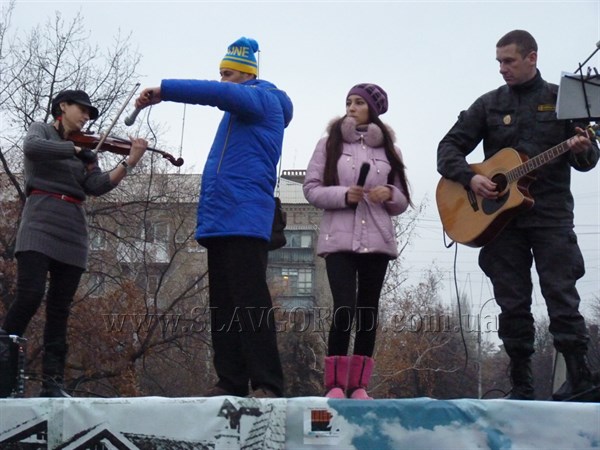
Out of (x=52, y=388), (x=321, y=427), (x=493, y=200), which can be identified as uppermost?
(x=493, y=200)

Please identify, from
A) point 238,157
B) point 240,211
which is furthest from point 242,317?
point 238,157

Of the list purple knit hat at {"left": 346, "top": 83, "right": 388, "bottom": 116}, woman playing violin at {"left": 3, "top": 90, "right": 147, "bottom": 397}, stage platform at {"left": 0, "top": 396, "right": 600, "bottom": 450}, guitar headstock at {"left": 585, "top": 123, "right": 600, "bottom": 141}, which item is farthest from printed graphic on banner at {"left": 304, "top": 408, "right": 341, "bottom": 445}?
purple knit hat at {"left": 346, "top": 83, "right": 388, "bottom": 116}

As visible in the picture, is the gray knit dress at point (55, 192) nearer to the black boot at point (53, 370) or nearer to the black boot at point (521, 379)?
the black boot at point (53, 370)

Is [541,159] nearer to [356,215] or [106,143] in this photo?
[356,215]

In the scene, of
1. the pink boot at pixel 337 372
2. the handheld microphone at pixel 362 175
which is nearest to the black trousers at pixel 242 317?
the pink boot at pixel 337 372

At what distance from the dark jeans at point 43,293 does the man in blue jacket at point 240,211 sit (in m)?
0.84

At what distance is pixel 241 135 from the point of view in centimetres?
452

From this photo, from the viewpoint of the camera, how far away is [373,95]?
5.05 meters


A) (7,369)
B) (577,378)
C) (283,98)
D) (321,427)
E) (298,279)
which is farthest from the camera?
(298,279)

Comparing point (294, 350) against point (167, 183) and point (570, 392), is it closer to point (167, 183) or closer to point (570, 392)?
point (167, 183)

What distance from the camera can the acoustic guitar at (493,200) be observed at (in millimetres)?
4500

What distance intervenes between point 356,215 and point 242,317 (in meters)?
0.83

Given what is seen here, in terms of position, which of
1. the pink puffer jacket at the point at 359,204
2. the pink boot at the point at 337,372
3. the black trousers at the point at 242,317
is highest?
the pink puffer jacket at the point at 359,204

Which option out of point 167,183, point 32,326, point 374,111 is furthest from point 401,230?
point 374,111
